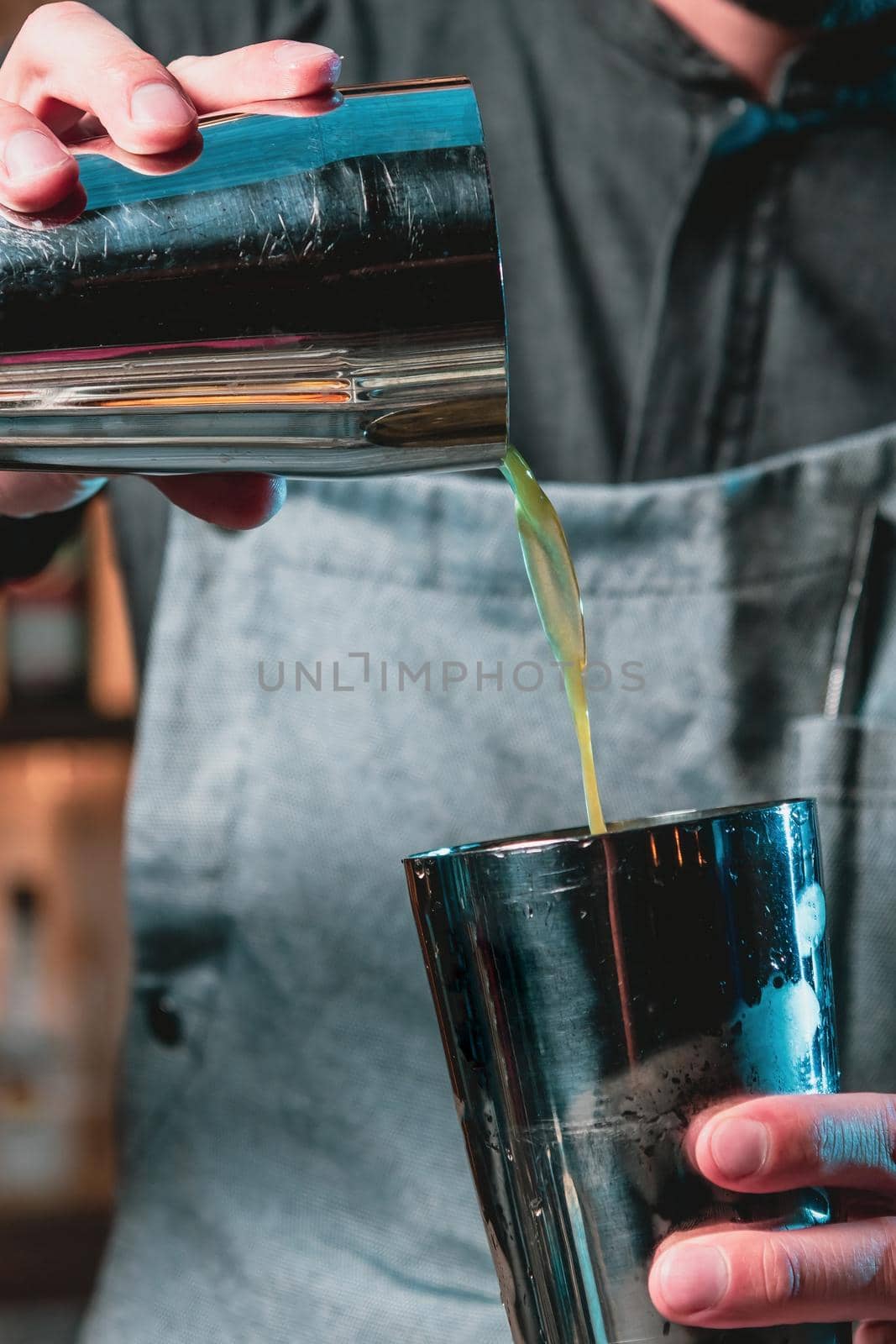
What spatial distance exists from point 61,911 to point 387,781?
1.06 metres

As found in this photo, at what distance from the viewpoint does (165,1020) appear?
90 cm

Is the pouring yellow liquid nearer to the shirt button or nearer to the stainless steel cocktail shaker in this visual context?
the stainless steel cocktail shaker

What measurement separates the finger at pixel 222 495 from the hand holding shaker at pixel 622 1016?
0.26 metres

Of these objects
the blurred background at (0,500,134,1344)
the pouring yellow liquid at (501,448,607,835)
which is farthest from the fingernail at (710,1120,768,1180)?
the blurred background at (0,500,134,1344)

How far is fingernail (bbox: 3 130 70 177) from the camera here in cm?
47

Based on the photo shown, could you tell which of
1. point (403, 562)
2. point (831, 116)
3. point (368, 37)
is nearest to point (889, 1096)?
point (403, 562)

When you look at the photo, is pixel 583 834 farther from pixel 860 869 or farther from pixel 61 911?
pixel 61 911

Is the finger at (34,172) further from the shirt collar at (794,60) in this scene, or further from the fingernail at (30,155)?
the shirt collar at (794,60)

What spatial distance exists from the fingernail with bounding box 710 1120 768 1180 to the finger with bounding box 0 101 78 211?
1.28ft

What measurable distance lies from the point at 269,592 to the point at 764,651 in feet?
1.11

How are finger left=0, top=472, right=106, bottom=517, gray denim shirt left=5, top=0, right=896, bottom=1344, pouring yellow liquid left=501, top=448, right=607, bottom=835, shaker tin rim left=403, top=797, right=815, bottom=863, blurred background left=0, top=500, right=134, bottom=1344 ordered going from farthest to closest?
1. blurred background left=0, top=500, right=134, bottom=1344
2. gray denim shirt left=5, top=0, right=896, bottom=1344
3. finger left=0, top=472, right=106, bottom=517
4. pouring yellow liquid left=501, top=448, right=607, bottom=835
5. shaker tin rim left=403, top=797, right=815, bottom=863

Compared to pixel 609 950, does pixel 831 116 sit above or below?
above

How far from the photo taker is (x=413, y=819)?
90cm

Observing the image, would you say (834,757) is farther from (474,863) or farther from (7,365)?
(7,365)
